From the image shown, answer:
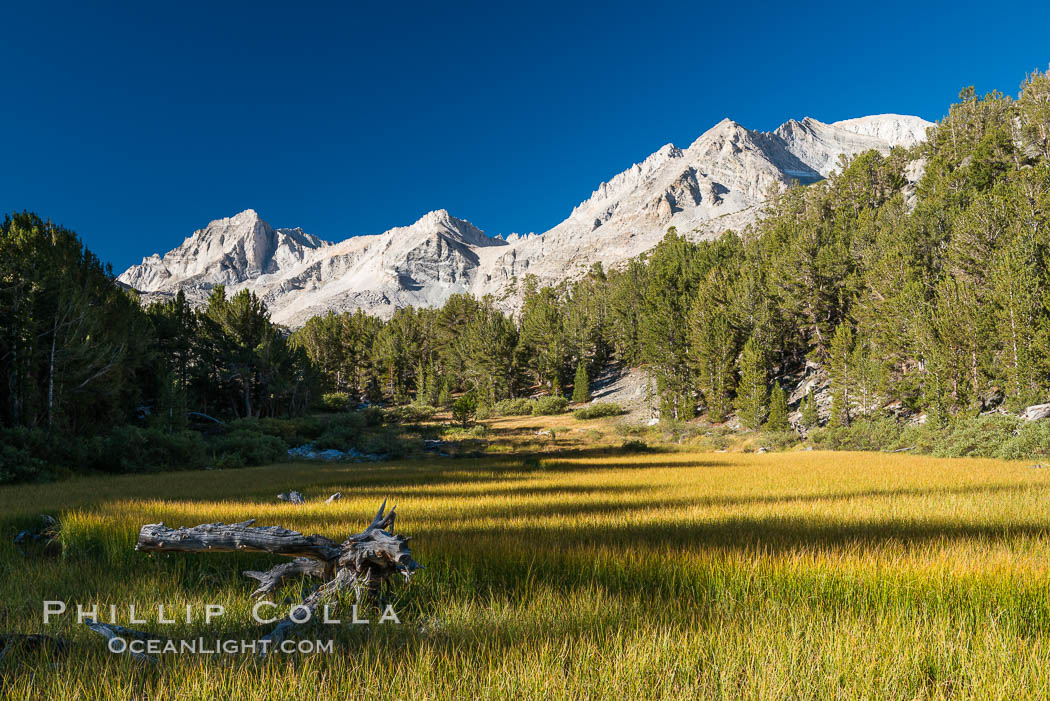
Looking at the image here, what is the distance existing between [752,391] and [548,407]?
28.4 m

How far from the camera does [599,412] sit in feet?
193

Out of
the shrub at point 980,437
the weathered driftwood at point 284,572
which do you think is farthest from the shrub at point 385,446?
the shrub at point 980,437

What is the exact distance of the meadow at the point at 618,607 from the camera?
204cm

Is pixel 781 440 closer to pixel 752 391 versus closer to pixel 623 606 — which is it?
pixel 752 391

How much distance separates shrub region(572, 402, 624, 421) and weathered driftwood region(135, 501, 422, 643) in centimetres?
5508

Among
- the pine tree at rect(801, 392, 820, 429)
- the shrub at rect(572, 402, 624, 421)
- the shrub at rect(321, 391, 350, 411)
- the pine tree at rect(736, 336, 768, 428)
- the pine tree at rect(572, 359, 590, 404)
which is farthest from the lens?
the shrub at rect(321, 391, 350, 411)

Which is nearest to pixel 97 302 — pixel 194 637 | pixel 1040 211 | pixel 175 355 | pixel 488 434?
pixel 175 355

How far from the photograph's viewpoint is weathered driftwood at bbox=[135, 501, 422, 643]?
9.46ft

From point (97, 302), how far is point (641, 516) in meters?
35.7

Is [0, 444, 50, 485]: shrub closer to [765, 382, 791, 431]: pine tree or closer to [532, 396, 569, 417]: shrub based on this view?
[765, 382, 791, 431]: pine tree

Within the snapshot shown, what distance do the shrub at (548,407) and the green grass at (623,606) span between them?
5847 centimetres

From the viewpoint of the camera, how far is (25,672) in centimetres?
214

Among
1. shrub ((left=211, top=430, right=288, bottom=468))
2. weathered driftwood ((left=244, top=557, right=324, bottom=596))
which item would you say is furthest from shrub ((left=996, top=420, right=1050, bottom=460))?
shrub ((left=211, top=430, right=288, bottom=468))

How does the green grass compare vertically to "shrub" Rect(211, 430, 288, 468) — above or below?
above
